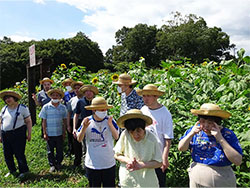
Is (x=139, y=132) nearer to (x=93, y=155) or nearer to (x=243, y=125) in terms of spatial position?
(x=93, y=155)

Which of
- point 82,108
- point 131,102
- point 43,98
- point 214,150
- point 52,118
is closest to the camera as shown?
point 214,150

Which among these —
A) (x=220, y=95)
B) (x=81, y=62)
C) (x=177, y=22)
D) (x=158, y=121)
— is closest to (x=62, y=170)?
(x=158, y=121)

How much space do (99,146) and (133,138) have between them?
0.70 metres

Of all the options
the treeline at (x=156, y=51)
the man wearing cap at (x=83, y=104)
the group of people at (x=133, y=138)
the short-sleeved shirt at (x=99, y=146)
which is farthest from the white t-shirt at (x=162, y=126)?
the treeline at (x=156, y=51)

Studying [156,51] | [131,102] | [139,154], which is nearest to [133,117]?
[139,154]

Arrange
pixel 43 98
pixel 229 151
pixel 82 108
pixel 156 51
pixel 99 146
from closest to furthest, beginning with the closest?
1. pixel 229 151
2. pixel 99 146
3. pixel 82 108
4. pixel 43 98
5. pixel 156 51

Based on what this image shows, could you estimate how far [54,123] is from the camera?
4.20 metres

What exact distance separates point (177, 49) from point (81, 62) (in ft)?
46.7

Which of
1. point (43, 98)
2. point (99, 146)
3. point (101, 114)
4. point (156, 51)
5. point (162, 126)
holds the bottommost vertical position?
point (99, 146)

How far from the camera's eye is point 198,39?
34.3m

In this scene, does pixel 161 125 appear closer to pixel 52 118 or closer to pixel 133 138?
pixel 133 138

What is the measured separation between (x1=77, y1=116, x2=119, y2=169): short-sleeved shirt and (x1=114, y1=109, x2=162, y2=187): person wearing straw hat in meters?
0.55

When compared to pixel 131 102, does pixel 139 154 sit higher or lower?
lower

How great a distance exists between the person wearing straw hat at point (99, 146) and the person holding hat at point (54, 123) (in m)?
1.69
